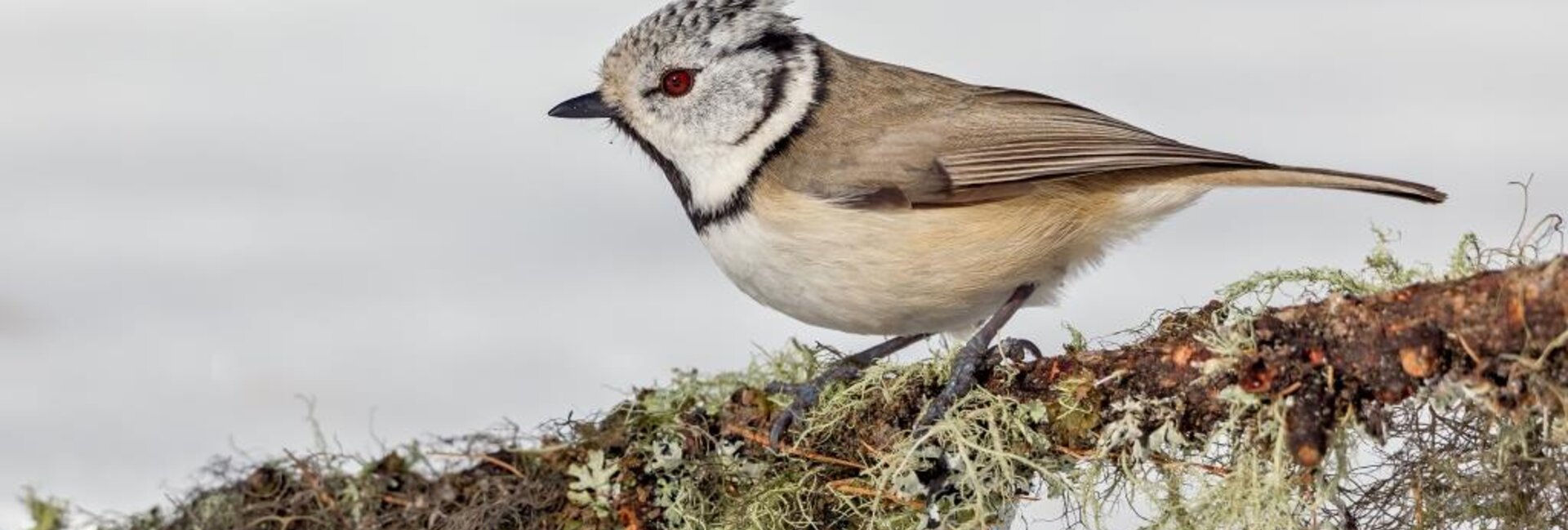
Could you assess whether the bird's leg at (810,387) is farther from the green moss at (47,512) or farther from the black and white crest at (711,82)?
the green moss at (47,512)

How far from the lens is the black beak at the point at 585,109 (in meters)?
4.70

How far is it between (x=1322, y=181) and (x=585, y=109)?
2020 millimetres

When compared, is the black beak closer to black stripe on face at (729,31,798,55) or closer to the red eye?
the red eye

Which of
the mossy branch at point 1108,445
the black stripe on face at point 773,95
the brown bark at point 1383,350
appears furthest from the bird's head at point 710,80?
the brown bark at point 1383,350

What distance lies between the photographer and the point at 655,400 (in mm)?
3561

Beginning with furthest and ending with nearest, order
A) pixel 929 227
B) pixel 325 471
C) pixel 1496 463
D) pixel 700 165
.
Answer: pixel 700 165, pixel 929 227, pixel 325 471, pixel 1496 463

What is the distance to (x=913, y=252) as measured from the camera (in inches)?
158

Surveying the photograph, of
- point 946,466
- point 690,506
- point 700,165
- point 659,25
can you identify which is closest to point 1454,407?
point 946,466

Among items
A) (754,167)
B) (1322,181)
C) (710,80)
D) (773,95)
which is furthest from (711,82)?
(1322,181)

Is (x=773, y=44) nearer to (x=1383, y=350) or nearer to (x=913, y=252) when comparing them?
(x=913, y=252)

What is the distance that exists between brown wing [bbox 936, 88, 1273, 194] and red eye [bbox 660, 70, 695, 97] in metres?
0.77

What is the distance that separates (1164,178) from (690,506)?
1.49 metres

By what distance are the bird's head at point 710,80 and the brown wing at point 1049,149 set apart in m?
0.48

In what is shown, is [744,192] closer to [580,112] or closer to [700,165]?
[700,165]
